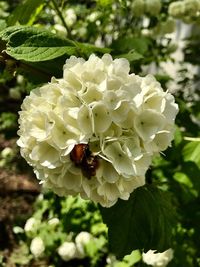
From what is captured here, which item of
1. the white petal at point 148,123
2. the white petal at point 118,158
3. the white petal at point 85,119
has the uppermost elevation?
the white petal at point 85,119

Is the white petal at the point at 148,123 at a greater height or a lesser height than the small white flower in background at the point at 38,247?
greater

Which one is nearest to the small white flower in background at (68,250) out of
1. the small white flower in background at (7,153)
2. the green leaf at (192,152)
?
the green leaf at (192,152)

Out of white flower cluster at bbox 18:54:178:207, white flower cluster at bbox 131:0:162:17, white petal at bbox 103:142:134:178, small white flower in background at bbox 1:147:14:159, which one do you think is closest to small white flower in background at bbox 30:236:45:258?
small white flower in background at bbox 1:147:14:159

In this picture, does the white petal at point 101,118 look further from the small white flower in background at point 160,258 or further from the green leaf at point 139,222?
the small white flower in background at point 160,258

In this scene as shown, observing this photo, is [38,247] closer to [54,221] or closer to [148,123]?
[54,221]

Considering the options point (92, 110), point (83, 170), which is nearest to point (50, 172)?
point (83, 170)

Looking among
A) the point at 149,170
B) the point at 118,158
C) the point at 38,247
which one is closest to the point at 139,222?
the point at 149,170

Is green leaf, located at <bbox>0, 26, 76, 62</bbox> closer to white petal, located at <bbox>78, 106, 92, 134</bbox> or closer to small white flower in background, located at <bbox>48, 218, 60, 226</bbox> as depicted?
white petal, located at <bbox>78, 106, 92, 134</bbox>

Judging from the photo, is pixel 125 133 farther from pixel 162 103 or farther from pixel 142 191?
pixel 142 191
